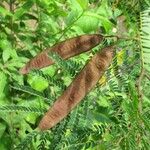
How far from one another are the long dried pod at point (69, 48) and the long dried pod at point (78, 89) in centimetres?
4

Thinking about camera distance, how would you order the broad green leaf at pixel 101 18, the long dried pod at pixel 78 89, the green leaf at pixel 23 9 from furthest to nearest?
the green leaf at pixel 23 9, the broad green leaf at pixel 101 18, the long dried pod at pixel 78 89

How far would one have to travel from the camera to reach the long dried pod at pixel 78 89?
70 centimetres

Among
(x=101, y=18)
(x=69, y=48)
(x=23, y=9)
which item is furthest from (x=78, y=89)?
(x=23, y=9)

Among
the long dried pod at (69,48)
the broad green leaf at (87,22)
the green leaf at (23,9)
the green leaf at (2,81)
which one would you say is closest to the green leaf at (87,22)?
the broad green leaf at (87,22)

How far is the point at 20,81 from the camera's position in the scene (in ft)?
5.76

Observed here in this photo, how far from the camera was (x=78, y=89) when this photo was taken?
2.38 feet

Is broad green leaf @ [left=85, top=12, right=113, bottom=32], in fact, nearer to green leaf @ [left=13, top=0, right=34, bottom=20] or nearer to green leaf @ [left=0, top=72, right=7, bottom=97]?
green leaf @ [left=13, top=0, right=34, bottom=20]

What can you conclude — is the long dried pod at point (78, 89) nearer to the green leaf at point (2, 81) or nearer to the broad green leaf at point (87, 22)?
the broad green leaf at point (87, 22)

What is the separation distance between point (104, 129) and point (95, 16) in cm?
83

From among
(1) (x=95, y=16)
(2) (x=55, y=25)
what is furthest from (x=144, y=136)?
(2) (x=55, y=25)

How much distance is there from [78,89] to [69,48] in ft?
0.38

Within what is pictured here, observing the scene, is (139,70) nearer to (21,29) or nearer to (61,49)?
(61,49)

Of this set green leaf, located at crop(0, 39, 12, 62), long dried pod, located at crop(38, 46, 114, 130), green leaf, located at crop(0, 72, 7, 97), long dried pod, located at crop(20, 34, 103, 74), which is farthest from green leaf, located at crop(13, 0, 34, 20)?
long dried pod, located at crop(38, 46, 114, 130)

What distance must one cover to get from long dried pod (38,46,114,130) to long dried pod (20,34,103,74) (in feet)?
0.14
